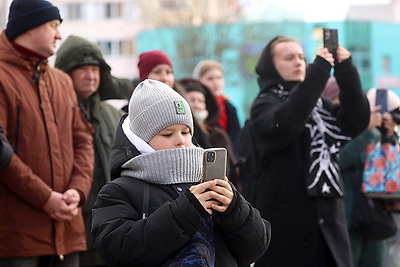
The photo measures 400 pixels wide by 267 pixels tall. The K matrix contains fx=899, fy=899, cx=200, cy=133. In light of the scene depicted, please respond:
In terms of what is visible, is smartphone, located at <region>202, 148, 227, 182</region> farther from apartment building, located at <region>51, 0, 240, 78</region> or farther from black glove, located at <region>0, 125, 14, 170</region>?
apartment building, located at <region>51, 0, 240, 78</region>

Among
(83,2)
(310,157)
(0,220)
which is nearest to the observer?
(0,220)

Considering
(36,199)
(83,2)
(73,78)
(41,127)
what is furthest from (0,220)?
(83,2)

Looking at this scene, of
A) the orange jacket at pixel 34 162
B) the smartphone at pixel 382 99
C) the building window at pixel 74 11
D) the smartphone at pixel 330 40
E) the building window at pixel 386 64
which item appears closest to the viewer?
the orange jacket at pixel 34 162

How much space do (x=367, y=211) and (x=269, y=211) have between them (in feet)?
4.58

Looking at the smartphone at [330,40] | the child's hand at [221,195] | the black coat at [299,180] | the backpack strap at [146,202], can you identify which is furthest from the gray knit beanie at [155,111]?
the smartphone at [330,40]

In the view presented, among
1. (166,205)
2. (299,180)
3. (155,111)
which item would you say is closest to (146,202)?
(166,205)

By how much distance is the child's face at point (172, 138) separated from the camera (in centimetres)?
391

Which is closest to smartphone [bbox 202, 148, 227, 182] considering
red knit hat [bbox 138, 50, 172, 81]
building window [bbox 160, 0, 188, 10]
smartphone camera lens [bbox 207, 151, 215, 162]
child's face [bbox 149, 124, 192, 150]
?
smartphone camera lens [bbox 207, 151, 215, 162]

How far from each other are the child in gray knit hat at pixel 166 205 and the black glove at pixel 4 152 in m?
1.08

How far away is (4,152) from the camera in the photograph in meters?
4.96

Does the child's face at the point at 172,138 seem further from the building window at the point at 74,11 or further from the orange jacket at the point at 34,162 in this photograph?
the building window at the point at 74,11

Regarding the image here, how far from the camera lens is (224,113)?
29.5 feet

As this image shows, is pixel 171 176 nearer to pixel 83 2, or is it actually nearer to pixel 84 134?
pixel 84 134

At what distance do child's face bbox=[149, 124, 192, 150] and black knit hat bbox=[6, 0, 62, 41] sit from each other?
6.78 feet
